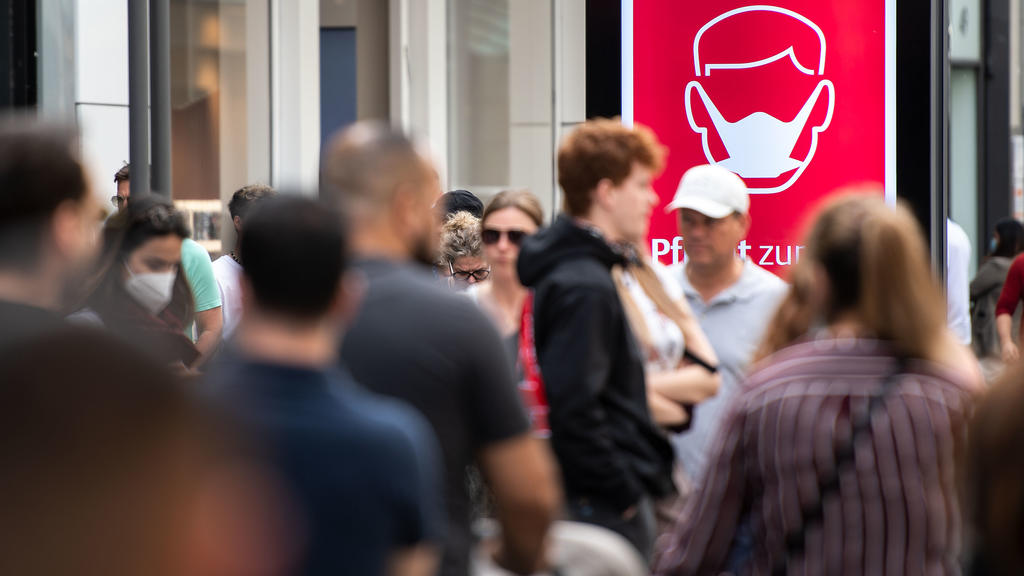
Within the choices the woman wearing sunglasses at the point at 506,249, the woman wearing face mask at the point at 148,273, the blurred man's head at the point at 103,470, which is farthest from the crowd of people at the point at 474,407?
the woman wearing sunglasses at the point at 506,249

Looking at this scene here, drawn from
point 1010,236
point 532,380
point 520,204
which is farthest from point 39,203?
point 1010,236

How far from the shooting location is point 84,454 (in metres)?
1.55

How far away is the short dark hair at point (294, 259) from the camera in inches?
97.6

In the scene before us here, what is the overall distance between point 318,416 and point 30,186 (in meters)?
0.59

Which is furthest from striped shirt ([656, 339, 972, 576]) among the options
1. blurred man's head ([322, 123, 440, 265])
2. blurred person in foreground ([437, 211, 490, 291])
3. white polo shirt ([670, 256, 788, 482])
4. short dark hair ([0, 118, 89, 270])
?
blurred person in foreground ([437, 211, 490, 291])

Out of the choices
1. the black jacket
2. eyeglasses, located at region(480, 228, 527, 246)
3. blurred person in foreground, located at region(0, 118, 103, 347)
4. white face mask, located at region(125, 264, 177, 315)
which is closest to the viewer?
blurred person in foreground, located at region(0, 118, 103, 347)

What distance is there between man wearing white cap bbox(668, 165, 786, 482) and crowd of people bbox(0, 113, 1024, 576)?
1.90 ft

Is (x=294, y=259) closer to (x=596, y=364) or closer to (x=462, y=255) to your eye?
(x=596, y=364)

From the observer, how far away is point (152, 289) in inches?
202

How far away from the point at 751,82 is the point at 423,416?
3774 millimetres

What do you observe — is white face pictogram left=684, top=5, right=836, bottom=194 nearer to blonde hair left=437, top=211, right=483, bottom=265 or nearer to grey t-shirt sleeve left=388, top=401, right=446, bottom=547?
blonde hair left=437, top=211, right=483, bottom=265

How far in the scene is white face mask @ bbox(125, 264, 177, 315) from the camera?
5.02 m

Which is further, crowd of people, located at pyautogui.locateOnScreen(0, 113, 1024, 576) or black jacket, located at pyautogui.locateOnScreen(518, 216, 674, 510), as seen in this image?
black jacket, located at pyautogui.locateOnScreen(518, 216, 674, 510)

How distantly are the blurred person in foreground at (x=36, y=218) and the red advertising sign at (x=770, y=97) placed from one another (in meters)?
4.27
